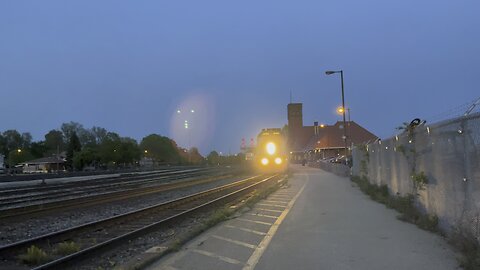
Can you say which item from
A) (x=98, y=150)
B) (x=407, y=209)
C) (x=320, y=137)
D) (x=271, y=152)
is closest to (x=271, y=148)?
(x=271, y=152)

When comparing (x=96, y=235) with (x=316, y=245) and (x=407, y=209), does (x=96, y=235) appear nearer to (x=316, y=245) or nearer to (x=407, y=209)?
(x=316, y=245)

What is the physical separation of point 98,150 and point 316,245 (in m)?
124

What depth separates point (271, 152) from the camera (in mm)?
61312

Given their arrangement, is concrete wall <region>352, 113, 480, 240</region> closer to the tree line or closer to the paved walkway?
the paved walkway

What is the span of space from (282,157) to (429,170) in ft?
164

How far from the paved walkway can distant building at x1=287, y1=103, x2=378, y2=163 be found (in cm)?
5579

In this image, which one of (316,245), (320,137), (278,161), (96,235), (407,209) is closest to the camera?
(316,245)

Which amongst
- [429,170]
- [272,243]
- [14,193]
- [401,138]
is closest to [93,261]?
[272,243]

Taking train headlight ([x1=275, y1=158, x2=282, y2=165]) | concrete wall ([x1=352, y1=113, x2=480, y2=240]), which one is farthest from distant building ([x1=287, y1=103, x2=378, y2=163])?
concrete wall ([x1=352, y1=113, x2=480, y2=240])

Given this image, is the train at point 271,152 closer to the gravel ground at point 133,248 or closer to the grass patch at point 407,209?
the grass patch at point 407,209

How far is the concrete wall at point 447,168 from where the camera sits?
8.27 meters

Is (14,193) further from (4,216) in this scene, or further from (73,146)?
(73,146)

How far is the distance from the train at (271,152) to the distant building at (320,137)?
11308mm

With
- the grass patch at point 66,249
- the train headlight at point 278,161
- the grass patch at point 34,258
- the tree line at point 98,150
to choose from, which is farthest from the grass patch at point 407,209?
the tree line at point 98,150
